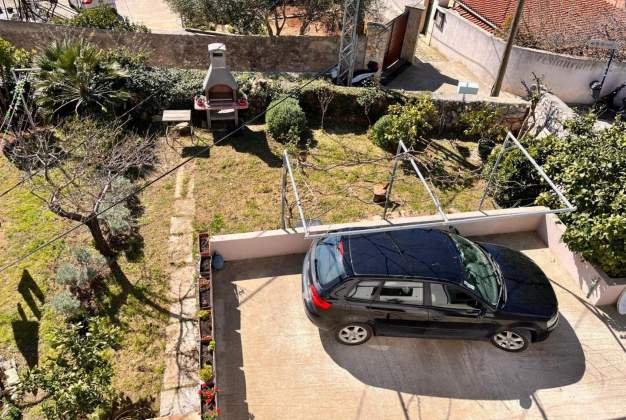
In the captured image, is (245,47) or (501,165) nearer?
(501,165)

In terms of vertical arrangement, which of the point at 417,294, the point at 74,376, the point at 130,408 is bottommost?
the point at 130,408

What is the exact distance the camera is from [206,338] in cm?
709

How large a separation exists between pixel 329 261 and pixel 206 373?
8.09ft

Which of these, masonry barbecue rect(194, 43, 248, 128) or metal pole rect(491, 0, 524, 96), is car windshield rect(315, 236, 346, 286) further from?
metal pole rect(491, 0, 524, 96)

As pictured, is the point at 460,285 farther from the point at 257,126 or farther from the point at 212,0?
the point at 212,0

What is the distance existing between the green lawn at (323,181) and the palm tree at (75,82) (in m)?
3.37

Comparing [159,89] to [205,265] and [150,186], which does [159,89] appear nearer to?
[150,186]

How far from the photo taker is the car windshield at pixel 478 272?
284 inches

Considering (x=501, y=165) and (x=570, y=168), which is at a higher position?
(x=570, y=168)

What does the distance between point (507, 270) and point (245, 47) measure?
40.6 ft

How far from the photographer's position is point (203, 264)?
823cm

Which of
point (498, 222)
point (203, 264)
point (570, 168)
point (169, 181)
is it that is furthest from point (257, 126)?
point (570, 168)

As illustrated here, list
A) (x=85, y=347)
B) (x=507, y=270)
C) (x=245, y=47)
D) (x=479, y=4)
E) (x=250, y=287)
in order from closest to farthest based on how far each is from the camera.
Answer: (x=85, y=347)
(x=507, y=270)
(x=250, y=287)
(x=245, y=47)
(x=479, y=4)

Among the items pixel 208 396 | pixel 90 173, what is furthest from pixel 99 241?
pixel 208 396
